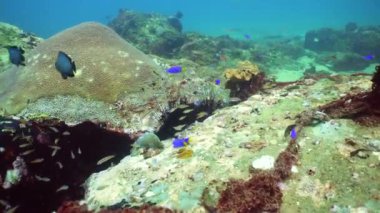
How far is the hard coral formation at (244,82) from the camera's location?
9.76 meters

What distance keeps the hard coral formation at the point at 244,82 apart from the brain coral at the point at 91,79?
2635 mm

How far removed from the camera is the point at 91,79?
7.57 m

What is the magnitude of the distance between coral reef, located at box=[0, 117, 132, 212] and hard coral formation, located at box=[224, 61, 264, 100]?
437 cm

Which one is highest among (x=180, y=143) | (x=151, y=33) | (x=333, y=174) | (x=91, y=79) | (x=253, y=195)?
(x=151, y=33)

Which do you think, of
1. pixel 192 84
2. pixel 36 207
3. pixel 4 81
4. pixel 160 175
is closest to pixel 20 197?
pixel 36 207

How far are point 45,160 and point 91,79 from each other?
2.64 meters

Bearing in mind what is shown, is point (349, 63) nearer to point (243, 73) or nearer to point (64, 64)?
point (243, 73)

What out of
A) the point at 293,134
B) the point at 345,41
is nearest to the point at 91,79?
the point at 293,134

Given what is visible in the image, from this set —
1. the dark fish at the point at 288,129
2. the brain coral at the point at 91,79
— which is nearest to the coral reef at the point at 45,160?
the brain coral at the point at 91,79

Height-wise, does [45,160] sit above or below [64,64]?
below

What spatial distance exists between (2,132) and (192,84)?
5.05 m

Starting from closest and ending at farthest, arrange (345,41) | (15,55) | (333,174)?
(333,174) < (15,55) < (345,41)

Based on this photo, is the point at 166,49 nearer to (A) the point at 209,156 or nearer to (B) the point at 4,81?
(B) the point at 4,81

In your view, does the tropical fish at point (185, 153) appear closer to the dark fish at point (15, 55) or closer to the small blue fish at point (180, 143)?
the small blue fish at point (180, 143)
